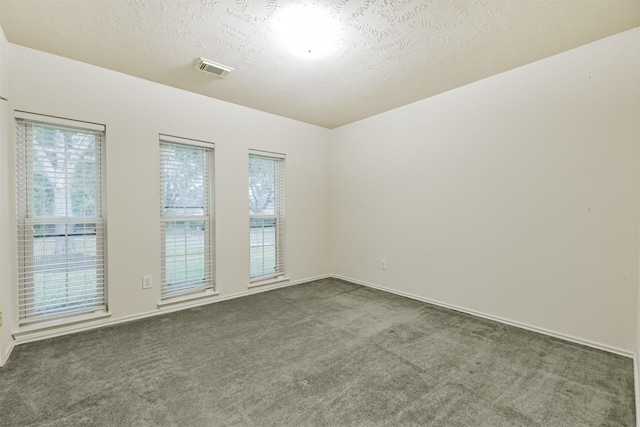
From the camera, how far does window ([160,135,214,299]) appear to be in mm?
3207

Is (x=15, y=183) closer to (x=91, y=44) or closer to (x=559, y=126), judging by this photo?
(x=91, y=44)

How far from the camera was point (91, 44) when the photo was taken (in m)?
2.35

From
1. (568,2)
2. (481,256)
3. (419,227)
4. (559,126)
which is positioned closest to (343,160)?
(419,227)

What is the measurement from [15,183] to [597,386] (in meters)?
4.45

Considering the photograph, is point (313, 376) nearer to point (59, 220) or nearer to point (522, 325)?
point (522, 325)

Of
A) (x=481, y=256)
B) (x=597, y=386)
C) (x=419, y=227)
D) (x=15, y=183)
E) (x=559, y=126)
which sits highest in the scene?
(x=559, y=126)

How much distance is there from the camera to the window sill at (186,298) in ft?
10.3

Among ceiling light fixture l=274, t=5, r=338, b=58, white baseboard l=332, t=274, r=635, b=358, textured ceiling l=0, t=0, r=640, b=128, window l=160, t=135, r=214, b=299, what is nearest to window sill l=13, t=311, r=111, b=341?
window l=160, t=135, r=214, b=299

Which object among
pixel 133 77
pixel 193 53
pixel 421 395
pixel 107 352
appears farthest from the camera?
pixel 133 77

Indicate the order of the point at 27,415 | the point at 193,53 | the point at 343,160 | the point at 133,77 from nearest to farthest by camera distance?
the point at 27,415
the point at 193,53
the point at 133,77
the point at 343,160

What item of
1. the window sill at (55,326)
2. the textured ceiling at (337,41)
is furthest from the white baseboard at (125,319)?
the textured ceiling at (337,41)

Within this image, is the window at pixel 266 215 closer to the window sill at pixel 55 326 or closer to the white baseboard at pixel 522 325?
the white baseboard at pixel 522 325

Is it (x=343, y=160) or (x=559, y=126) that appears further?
(x=343, y=160)

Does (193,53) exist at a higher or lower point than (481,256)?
higher
